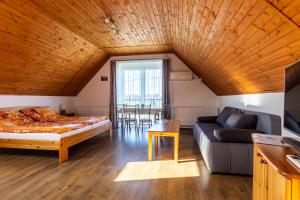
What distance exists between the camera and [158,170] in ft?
9.61

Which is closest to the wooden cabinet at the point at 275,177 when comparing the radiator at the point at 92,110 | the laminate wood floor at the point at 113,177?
the laminate wood floor at the point at 113,177

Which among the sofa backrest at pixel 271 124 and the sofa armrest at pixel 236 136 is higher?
the sofa backrest at pixel 271 124

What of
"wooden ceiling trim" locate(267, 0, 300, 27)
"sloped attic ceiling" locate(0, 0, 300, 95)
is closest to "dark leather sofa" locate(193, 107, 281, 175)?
"sloped attic ceiling" locate(0, 0, 300, 95)

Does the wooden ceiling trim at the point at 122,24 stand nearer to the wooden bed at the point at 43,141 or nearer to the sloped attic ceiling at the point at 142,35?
the sloped attic ceiling at the point at 142,35

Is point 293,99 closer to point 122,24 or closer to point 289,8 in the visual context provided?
point 289,8

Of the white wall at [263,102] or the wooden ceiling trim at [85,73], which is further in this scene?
the wooden ceiling trim at [85,73]

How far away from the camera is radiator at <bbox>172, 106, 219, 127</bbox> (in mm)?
6434

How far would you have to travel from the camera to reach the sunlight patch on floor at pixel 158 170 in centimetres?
271

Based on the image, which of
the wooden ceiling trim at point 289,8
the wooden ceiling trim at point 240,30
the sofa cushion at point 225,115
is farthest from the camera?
the sofa cushion at point 225,115

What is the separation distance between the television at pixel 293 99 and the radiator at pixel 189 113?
4753 millimetres

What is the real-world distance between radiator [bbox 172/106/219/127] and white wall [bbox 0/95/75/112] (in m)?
3.65

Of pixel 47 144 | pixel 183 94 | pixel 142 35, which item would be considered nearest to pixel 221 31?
pixel 142 35

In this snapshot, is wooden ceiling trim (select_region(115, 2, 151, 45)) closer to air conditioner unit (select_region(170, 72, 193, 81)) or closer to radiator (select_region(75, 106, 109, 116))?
air conditioner unit (select_region(170, 72, 193, 81))

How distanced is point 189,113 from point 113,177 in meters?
4.33
